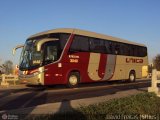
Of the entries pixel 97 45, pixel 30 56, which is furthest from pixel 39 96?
pixel 97 45

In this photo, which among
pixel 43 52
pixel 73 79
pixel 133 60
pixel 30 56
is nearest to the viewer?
pixel 43 52

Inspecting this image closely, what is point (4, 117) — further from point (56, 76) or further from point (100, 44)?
point (100, 44)

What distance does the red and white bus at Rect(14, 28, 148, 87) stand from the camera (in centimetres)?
2123

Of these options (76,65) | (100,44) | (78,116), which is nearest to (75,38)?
(76,65)

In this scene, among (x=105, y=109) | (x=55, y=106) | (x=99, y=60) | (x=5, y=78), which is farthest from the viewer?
(x=5, y=78)

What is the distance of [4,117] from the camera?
9.77m

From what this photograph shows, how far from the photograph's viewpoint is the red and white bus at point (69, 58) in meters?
21.2

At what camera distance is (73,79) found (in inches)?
915

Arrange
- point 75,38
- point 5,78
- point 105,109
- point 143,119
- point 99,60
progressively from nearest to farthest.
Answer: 1. point 143,119
2. point 105,109
3. point 75,38
4. point 99,60
5. point 5,78

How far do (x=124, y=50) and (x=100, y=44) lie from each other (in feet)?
14.4

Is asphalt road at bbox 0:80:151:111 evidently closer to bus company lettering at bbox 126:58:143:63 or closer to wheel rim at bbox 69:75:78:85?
wheel rim at bbox 69:75:78:85

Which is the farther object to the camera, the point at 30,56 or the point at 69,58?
the point at 69,58

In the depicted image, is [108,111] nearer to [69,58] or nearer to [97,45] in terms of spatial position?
[69,58]

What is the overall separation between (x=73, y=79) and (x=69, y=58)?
63.2 inches
